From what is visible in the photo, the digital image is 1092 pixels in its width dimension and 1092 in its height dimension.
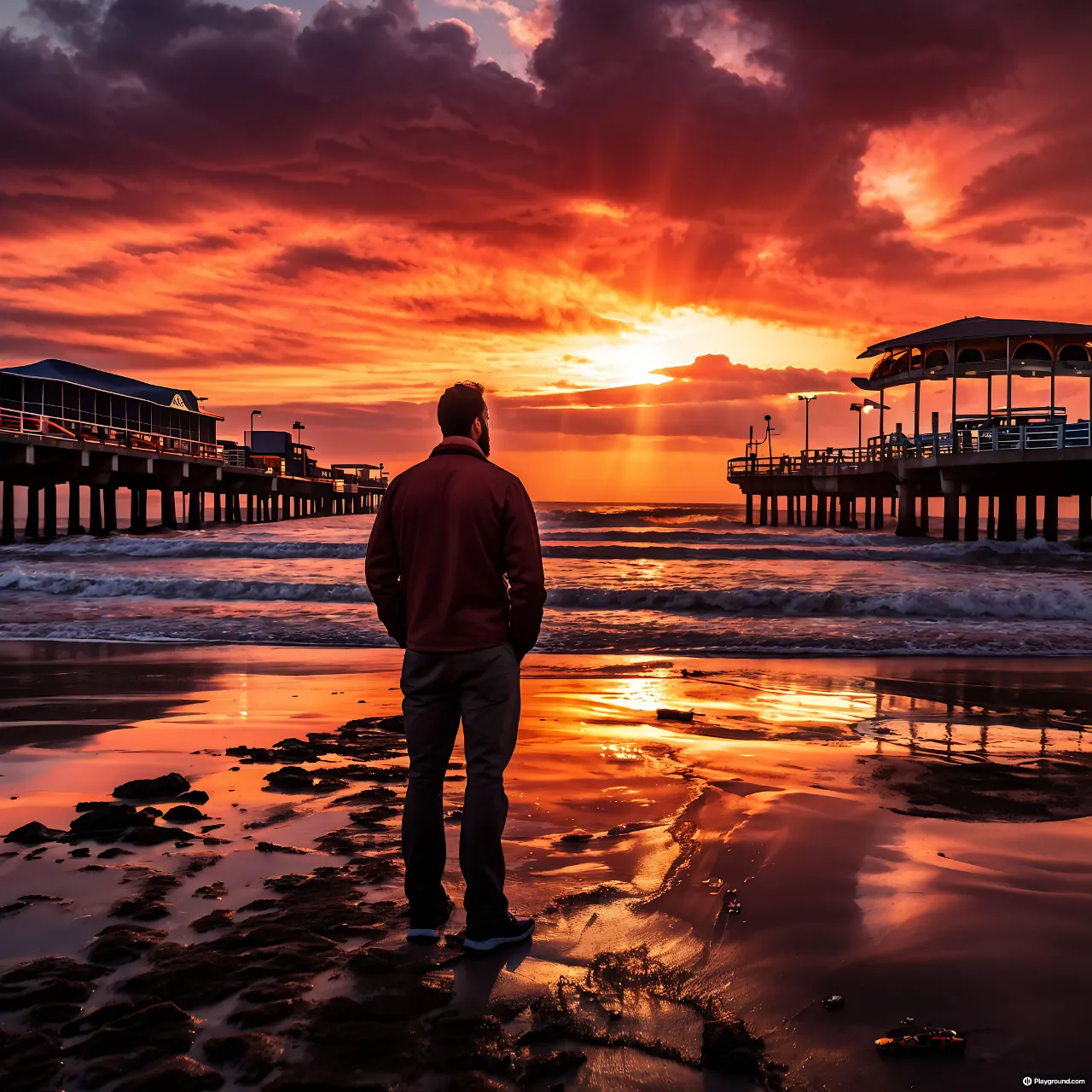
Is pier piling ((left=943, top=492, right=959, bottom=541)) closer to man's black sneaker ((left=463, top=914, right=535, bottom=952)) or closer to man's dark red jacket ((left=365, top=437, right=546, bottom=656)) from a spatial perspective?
man's dark red jacket ((left=365, top=437, right=546, bottom=656))

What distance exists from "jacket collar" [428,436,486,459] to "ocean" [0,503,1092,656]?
831 cm

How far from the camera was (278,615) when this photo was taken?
576 inches

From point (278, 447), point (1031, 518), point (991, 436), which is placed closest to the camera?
point (991, 436)

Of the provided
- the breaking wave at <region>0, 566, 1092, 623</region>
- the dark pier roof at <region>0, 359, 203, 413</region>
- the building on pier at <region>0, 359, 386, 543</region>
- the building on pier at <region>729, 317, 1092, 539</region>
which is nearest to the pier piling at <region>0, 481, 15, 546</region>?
the building on pier at <region>0, 359, 386, 543</region>

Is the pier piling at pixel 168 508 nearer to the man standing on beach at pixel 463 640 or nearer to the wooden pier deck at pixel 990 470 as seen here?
the wooden pier deck at pixel 990 470

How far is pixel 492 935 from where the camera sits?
9.13 feet

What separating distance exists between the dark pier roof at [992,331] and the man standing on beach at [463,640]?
35.1 meters

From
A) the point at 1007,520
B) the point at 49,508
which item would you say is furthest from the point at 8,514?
the point at 1007,520

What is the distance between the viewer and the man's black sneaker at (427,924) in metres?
2.84

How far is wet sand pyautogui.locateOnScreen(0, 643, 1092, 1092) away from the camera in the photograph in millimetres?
2230

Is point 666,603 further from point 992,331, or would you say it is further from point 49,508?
point 49,508

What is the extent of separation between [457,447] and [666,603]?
46.2 ft

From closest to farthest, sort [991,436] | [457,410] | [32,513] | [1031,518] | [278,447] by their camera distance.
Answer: [457,410] < [991,436] < [1031,518] < [32,513] < [278,447]

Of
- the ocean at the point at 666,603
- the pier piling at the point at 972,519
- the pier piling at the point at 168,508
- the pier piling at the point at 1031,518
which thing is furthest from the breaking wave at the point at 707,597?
the pier piling at the point at 168,508
